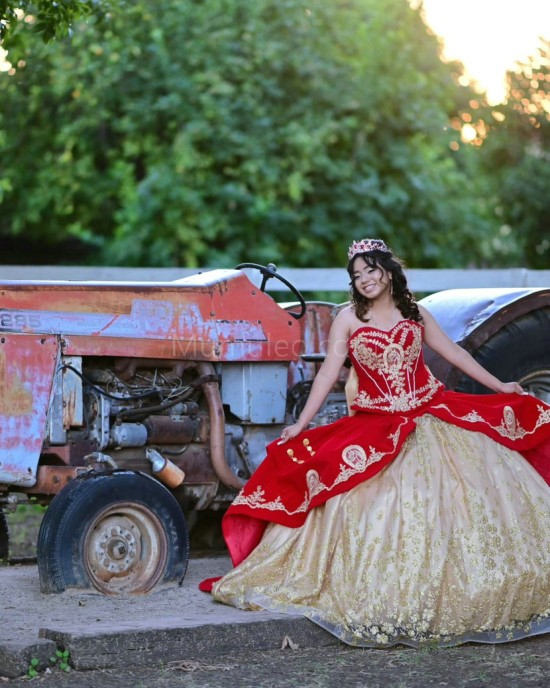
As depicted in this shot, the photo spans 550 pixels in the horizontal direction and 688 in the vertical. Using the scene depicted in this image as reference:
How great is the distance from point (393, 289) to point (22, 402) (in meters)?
1.66

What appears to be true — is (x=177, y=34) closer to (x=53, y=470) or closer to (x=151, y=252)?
(x=151, y=252)

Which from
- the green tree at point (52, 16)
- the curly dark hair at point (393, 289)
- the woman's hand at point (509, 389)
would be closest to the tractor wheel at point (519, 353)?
the woman's hand at point (509, 389)

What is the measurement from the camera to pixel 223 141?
53.0 feet

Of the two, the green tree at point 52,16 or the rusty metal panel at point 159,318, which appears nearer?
the rusty metal panel at point 159,318

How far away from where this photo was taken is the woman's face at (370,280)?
17.6ft

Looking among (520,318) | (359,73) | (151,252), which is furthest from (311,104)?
(520,318)

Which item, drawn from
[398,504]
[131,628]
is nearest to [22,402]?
[131,628]

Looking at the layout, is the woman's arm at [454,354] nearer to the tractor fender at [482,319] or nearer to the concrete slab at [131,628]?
the tractor fender at [482,319]

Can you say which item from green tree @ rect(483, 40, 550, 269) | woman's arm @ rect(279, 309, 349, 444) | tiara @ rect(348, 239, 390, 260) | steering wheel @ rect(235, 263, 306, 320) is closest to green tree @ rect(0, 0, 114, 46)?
steering wheel @ rect(235, 263, 306, 320)

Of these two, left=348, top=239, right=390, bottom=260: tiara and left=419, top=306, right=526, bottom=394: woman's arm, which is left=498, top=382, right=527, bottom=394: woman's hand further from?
left=348, top=239, right=390, bottom=260: tiara

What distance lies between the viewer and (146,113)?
16438mm

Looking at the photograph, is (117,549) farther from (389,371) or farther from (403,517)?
(389,371)

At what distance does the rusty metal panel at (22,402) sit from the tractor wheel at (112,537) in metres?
0.26

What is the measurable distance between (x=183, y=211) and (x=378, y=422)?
36.8 feet
